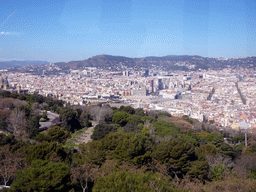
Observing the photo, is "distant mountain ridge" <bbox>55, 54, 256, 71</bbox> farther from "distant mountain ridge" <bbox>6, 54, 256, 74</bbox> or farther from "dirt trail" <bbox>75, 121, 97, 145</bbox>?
"dirt trail" <bbox>75, 121, 97, 145</bbox>

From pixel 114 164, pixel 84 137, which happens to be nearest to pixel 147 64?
pixel 84 137

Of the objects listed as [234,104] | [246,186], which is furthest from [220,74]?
[246,186]

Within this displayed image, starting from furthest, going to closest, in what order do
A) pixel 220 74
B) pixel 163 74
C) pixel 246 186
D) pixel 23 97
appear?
pixel 163 74 → pixel 220 74 → pixel 23 97 → pixel 246 186

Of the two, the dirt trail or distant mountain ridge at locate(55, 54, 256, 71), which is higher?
distant mountain ridge at locate(55, 54, 256, 71)

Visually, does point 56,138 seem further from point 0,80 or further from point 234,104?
point 234,104

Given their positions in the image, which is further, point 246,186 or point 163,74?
point 163,74

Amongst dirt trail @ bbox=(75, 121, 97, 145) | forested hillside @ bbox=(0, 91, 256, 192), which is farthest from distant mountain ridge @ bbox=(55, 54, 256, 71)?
forested hillside @ bbox=(0, 91, 256, 192)

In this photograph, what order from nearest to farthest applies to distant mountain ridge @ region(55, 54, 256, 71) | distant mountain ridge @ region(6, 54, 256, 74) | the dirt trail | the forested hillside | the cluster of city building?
the forested hillside
the dirt trail
the cluster of city building
distant mountain ridge @ region(6, 54, 256, 74)
distant mountain ridge @ region(55, 54, 256, 71)

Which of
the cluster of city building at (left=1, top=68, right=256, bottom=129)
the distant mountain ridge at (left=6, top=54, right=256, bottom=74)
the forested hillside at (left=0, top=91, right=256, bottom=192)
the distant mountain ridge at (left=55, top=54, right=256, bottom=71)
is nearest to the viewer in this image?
the forested hillside at (left=0, top=91, right=256, bottom=192)
